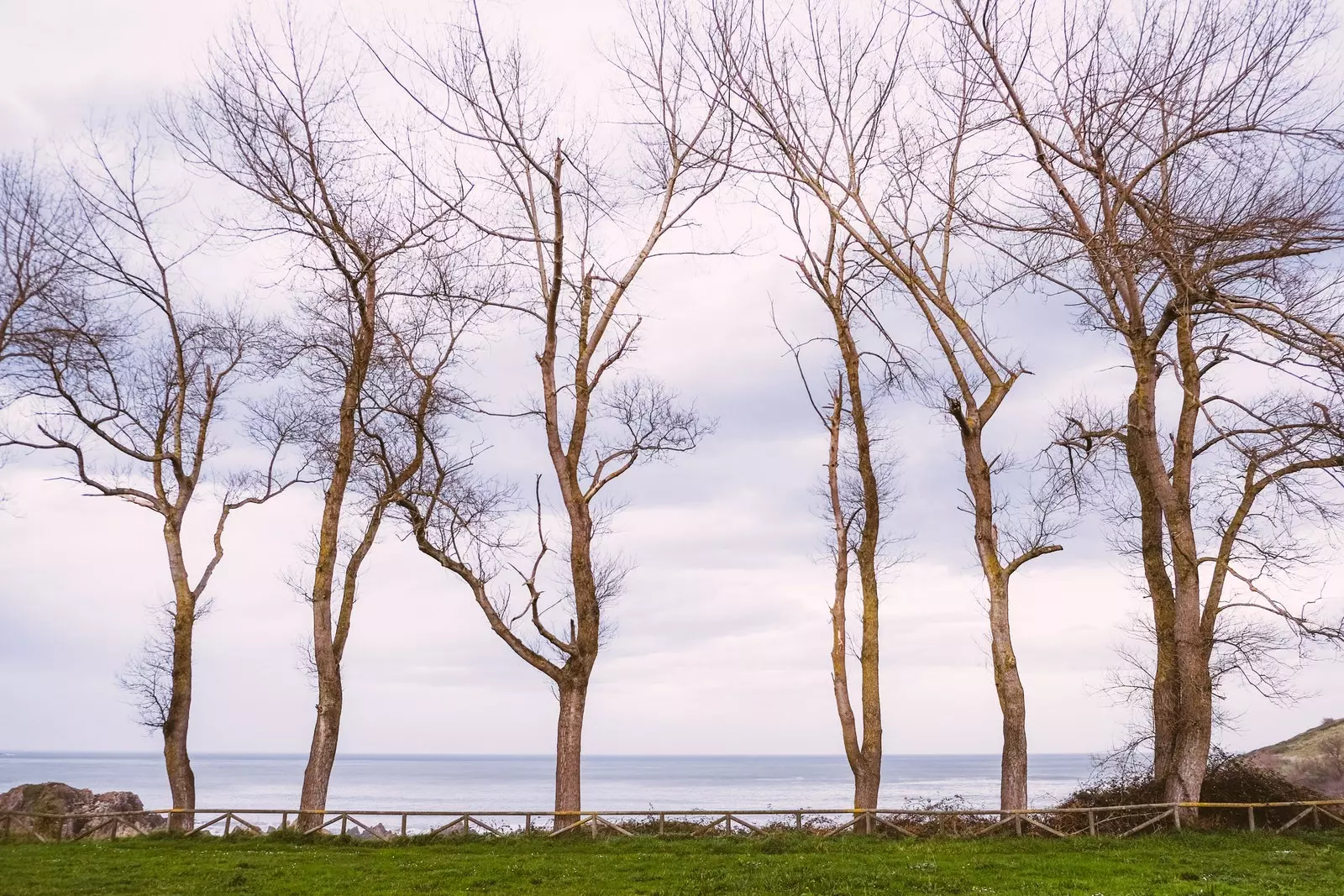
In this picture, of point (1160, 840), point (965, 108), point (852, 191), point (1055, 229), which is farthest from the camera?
point (852, 191)

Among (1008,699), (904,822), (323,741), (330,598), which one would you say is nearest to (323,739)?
(323,741)

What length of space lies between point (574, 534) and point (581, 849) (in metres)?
6.10

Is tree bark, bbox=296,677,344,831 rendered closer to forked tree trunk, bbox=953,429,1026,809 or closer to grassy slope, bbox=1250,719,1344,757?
forked tree trunk, bbox=953,429,1026,809

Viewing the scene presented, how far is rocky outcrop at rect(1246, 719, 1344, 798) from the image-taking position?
24328 mm

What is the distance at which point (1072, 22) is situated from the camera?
9.41 metres

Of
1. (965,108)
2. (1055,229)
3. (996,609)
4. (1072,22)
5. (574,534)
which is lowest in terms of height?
(996,609)

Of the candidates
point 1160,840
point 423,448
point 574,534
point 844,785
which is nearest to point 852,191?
point 574,534

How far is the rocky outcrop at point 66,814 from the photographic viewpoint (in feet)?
68.2

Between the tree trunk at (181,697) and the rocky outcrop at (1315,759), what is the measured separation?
2450 cm

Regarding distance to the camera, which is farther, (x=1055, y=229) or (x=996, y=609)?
(x=996, y=609)

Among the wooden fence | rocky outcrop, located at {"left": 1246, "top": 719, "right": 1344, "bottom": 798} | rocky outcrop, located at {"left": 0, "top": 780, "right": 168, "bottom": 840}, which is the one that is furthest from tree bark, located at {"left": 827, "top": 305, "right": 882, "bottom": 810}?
rocky outcrop, located at {"left": 0, "top": 780, "right": 168, "bottom": 840}

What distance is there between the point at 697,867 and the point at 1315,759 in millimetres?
18691

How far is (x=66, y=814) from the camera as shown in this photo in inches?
809

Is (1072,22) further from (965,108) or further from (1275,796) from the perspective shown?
(1275,796)
